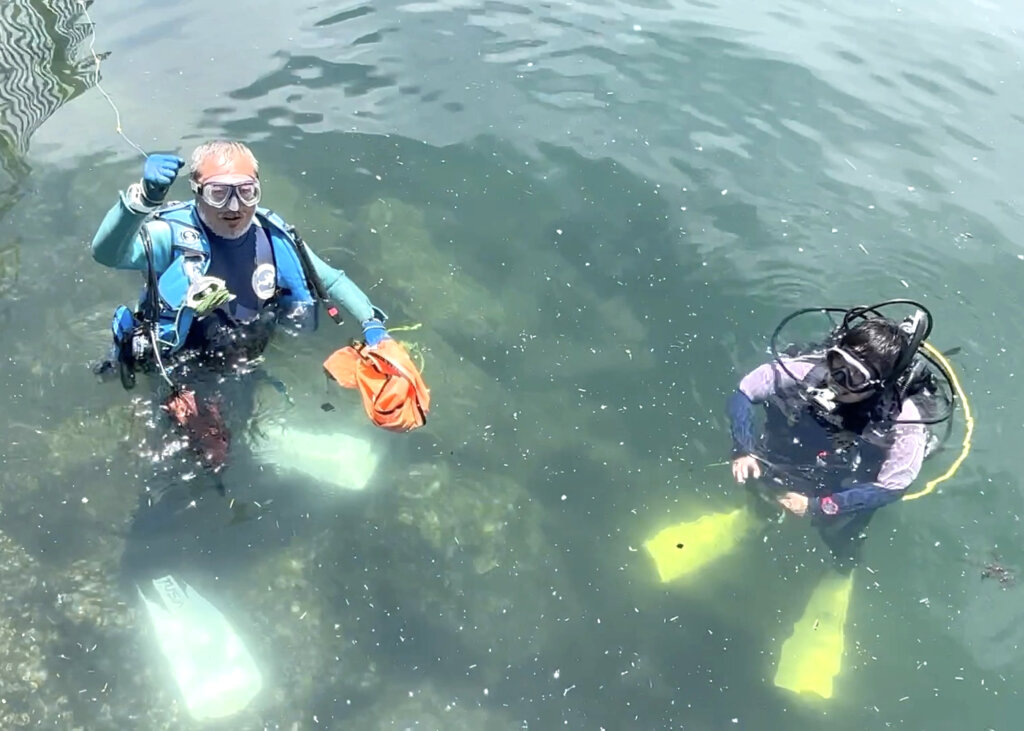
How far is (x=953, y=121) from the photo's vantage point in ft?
30.5

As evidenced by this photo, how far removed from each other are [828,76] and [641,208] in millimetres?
3777

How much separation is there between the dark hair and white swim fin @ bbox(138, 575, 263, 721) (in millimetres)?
4032

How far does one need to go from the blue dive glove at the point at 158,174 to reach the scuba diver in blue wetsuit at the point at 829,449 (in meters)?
3.74

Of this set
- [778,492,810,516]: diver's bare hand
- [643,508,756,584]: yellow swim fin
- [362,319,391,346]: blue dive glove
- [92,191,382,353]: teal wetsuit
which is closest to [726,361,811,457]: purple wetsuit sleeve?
[778,492,810,516]: diver's bare hand

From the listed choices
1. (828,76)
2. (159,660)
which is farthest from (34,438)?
(828,76)

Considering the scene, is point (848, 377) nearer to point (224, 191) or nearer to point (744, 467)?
point (744, 467)

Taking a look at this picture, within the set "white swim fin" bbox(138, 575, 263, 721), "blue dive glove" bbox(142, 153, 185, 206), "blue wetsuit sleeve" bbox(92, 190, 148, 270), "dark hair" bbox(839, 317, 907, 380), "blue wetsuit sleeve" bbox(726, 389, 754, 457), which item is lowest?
"white swim fin" bbox(138, 575, 263, 721)

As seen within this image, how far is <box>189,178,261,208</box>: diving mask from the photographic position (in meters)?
4.43

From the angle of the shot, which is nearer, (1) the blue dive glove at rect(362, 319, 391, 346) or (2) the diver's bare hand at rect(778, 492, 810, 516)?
(1) the blue dive glove at rect(362, 319, 391, 346)

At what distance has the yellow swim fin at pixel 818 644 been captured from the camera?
5.02m

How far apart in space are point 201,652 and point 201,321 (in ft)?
6.85

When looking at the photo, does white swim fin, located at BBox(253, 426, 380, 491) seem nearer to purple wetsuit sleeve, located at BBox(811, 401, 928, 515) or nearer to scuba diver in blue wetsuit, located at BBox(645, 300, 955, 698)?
scuba diver in blue wetsuit, located at BBox(645, 300, 955, 698)

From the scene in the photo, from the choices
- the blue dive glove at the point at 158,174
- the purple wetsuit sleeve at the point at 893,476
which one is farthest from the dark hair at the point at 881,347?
the blue dive glove at the point at 158,174

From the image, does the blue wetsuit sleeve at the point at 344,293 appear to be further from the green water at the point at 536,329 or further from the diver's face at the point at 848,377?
the diver's face at the point at 848,377
